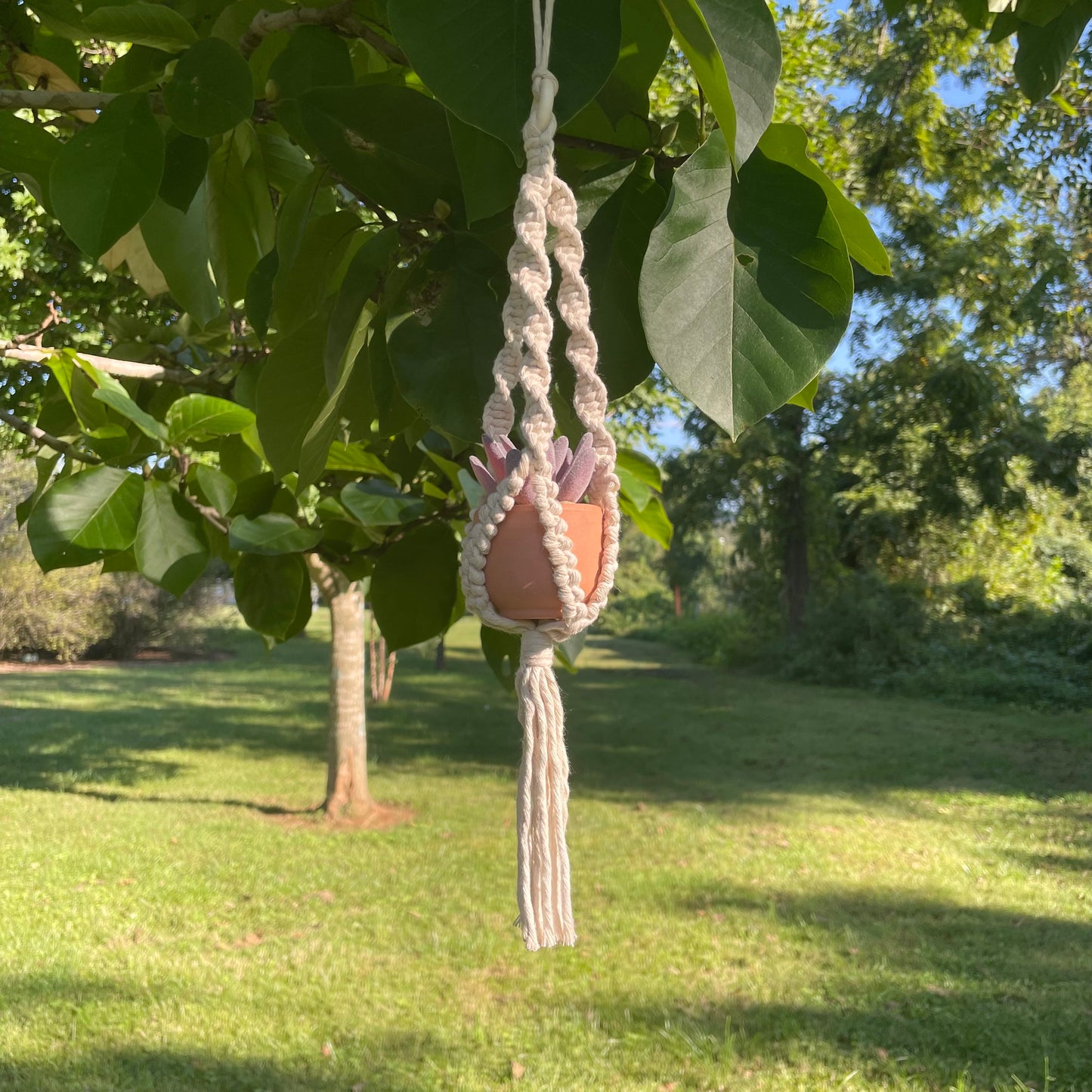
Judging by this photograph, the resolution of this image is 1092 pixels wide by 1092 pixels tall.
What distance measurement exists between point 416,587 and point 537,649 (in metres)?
0.43

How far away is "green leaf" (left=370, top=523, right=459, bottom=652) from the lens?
113 centimetres

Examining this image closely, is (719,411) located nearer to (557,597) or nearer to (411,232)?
(557,597)

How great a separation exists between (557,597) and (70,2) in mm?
792

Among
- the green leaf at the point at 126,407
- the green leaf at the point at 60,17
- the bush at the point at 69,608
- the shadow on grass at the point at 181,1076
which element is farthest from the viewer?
the bush at the point at 69,608

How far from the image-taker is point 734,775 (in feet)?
27.2

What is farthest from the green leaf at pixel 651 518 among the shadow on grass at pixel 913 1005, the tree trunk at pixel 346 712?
the tree trunk at pixel 346 712

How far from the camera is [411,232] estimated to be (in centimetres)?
84

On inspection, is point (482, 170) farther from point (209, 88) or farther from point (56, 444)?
point (56, 444)

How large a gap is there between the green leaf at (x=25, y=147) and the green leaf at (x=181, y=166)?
115 mm

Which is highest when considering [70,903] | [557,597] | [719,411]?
[719,411]

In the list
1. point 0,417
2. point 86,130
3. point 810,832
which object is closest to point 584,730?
point 810,832

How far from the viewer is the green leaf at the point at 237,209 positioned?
3.50 ft

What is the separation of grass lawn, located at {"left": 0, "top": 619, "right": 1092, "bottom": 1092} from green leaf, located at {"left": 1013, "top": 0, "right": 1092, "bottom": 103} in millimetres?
3062

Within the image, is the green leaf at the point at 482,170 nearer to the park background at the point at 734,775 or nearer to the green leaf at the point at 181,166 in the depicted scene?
the green leaf at the point at 181,166
